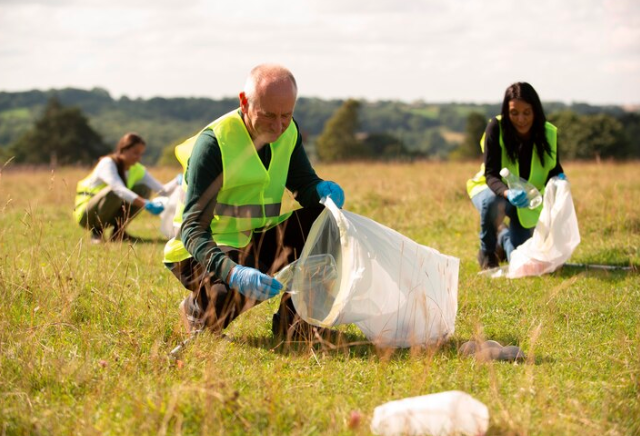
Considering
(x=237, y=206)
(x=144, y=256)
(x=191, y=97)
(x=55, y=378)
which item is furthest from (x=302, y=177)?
(x=191, y=97)

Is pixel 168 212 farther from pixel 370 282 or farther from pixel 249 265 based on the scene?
pixel 370 282

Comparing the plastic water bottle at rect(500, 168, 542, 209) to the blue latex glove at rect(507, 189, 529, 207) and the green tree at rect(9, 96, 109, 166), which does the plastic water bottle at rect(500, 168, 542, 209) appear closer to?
the blue latex glove at rect(507, 189, 529, 207)

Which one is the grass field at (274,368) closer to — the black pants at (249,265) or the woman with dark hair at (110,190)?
the black pants at (249,265)

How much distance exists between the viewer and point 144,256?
5.76 meters

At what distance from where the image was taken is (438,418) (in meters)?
2.44

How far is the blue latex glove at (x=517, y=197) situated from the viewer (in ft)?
17.4

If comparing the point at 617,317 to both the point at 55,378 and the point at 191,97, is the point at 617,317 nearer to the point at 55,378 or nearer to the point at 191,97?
the point at 55,378

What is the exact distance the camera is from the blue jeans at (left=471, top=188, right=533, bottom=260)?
5.64 meters

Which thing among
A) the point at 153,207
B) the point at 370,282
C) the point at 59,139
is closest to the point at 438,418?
the point at 370,282

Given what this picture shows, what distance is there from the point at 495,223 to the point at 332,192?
7.84 ft

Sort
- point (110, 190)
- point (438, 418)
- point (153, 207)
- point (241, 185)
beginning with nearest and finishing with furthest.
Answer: point (438, 418)
point (241, 185)
point (153, 207)
point (110, 190)

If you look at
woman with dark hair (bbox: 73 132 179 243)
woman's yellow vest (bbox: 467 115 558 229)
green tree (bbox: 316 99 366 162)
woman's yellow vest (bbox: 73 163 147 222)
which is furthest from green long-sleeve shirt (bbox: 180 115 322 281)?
green tree (bbox: 316 99 366 162)

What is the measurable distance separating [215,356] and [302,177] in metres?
1.19

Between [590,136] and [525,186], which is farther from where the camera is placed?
[590,136]
